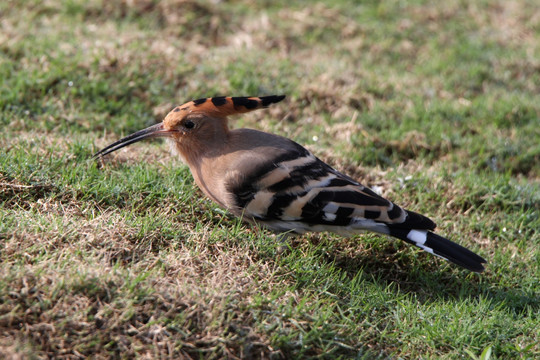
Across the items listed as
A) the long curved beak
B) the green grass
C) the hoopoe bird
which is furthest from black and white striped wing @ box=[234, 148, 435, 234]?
the long curved beak

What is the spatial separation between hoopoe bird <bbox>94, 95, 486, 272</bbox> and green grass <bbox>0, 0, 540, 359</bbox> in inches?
6.4

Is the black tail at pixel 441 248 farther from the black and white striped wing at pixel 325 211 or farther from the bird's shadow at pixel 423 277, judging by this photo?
the bird's shadow at pixel 423 277

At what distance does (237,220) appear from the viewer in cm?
326

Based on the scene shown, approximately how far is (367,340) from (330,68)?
3148mm

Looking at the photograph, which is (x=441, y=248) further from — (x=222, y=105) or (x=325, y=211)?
(x=222, y=105)

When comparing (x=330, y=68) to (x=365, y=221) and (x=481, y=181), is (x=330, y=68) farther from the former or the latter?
(x=365, y=221)

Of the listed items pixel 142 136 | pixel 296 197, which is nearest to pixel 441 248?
pixel 296 197

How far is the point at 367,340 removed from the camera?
272 centimetres

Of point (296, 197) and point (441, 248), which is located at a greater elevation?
point (296, 197)

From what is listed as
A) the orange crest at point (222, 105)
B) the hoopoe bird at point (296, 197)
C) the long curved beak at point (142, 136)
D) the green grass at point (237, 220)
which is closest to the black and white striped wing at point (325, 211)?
the hoopoe bird at point (296, 197)

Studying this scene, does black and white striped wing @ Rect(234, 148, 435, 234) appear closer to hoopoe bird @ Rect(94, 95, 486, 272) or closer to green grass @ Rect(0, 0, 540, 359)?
hoopoe bird @ Rect(94, 95, 486, 272)

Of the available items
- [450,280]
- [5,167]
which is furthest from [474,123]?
[5,167]

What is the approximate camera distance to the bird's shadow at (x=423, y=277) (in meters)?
3.14

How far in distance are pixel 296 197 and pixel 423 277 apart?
834 mm
